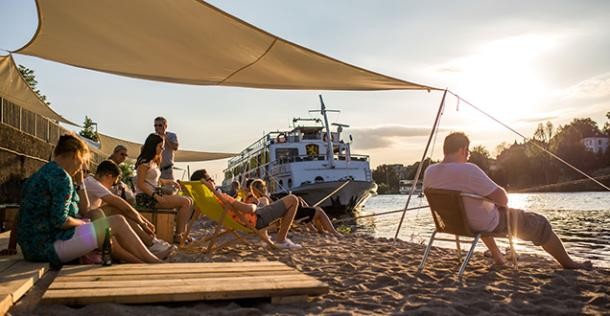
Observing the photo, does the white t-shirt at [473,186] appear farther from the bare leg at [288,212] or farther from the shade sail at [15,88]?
the shade sail at [15,88]

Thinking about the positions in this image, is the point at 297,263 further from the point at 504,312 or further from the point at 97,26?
the point at 97,26

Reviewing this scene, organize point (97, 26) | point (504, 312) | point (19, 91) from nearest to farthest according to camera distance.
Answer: point (504, 312), point (97, 26), point (19, 91)

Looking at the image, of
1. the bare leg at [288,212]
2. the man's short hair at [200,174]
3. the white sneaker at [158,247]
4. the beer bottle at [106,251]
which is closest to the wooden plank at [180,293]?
the beer bottle at [106,251]

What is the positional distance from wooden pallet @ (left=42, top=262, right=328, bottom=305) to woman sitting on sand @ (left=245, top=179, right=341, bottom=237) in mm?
4262

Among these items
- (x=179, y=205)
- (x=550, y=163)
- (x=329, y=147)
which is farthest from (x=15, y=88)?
(x=550, y=163)

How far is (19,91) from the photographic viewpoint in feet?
32.1

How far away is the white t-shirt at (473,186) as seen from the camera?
4234mm

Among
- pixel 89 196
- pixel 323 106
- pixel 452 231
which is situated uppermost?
pixel 323 106

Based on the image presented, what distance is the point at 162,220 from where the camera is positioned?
6055 millimetres

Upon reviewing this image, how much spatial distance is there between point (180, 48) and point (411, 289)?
3.79m

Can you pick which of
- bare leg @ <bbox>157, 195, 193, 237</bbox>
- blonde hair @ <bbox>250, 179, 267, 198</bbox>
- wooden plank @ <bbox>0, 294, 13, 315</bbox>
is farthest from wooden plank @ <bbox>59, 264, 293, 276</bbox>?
blonde hair @ <bbox>250, 179, 267, 198</bbox>

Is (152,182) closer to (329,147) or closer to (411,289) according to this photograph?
Result: (411,289)

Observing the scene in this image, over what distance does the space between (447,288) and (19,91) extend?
8875 mm

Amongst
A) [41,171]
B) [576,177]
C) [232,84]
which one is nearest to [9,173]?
[232,84]
